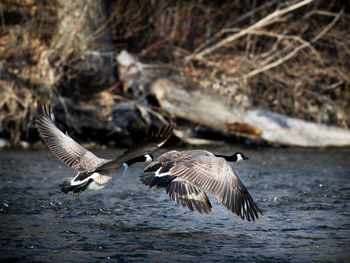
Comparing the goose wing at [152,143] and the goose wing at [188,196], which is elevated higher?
the goose wing at [152,143]

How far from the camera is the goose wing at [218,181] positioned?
565 centimetres

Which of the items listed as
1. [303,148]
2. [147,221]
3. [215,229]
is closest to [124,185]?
[147,221]

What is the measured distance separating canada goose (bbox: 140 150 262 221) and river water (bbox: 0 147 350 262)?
0.23m

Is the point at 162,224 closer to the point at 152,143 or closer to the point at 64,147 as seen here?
the point at 152,143

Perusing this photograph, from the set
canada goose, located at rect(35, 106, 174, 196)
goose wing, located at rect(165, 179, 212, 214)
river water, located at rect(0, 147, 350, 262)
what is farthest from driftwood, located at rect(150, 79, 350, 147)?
goose wing, located at rect(165, 179, 212, 214)

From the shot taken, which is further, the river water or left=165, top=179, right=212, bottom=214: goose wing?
left=165, top=179, right=212, bottom=214: goose wing

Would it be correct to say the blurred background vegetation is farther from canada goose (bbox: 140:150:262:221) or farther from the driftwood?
canada goose (bbox: 140:150:262:221)

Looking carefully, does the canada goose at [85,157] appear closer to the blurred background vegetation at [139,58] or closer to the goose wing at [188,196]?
the goose wing at [188,196]

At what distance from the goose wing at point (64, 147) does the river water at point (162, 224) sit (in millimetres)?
566

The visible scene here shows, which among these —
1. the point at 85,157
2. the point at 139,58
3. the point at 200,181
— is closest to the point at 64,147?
the point at 85,157

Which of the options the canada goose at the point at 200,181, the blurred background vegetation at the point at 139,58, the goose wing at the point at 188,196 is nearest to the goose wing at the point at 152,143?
the canada goose at the point at 200,181

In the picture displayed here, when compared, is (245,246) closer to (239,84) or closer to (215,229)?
(215,229)

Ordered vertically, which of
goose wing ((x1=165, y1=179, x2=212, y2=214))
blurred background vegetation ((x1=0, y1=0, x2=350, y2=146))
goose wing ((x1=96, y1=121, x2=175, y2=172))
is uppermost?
blurred background vegetation ((x1=0, y1=0, x2=350, y2=146))

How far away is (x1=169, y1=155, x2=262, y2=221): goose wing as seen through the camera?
5652 mm
